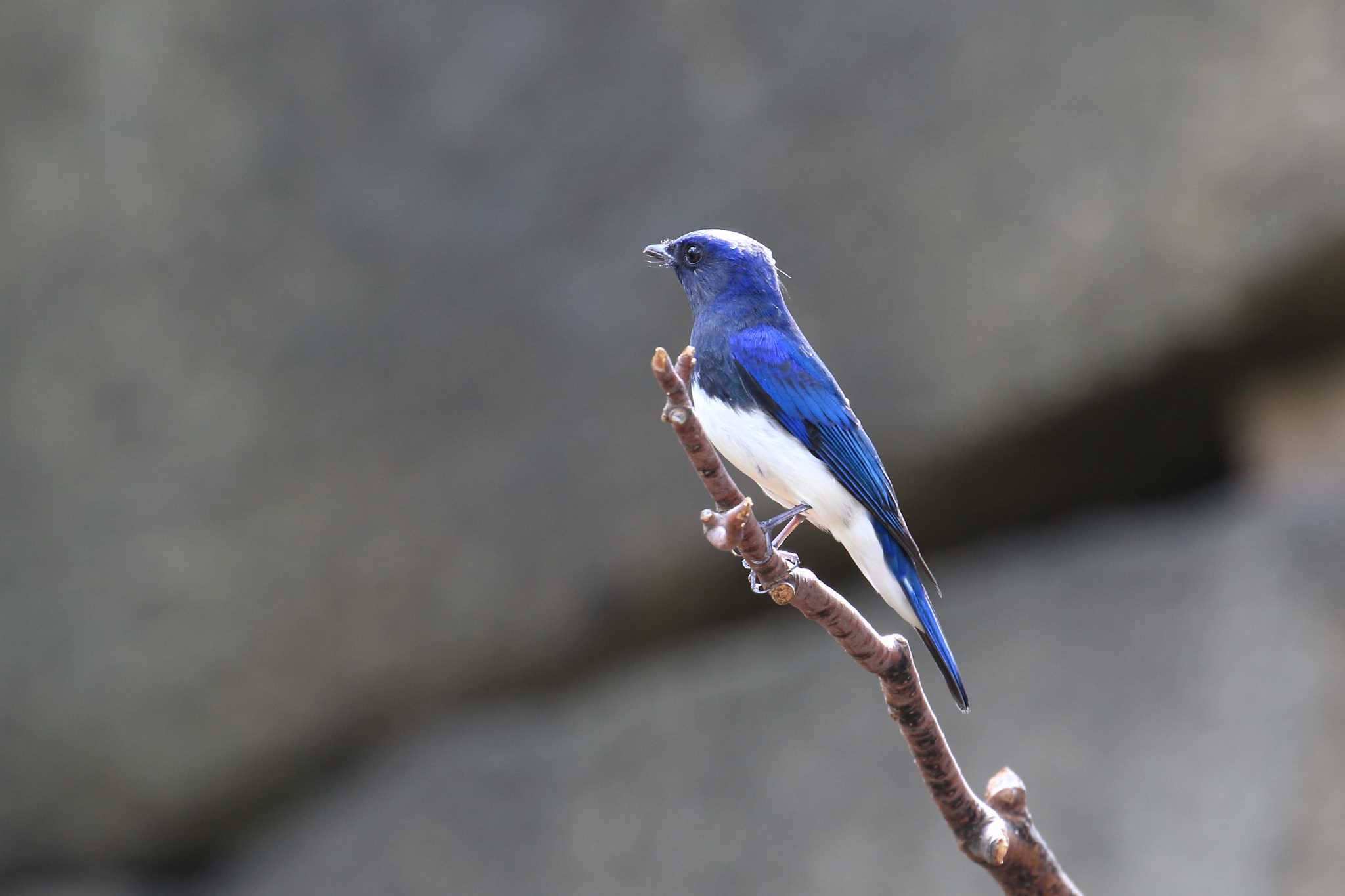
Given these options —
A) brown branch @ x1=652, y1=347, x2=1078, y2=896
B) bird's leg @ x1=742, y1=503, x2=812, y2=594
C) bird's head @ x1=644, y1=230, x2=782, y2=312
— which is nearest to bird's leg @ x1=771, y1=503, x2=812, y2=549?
bird's leg @ x1=742, y1=503, x2=812, y2=594

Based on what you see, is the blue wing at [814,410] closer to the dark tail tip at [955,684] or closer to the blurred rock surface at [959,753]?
the dark tail tip at [955,684]

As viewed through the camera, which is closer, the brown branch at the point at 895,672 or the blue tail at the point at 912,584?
the brown branch at the point at 895,672

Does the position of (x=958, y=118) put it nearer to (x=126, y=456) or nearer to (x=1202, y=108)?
(x=1202, y=108)

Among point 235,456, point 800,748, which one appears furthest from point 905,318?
point 235,456

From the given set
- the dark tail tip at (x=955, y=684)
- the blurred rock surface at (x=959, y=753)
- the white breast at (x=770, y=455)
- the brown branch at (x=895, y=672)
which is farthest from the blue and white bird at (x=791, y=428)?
the blurred rock surface at (x=959, y=753)

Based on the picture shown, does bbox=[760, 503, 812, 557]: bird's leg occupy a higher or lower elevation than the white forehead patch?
lower

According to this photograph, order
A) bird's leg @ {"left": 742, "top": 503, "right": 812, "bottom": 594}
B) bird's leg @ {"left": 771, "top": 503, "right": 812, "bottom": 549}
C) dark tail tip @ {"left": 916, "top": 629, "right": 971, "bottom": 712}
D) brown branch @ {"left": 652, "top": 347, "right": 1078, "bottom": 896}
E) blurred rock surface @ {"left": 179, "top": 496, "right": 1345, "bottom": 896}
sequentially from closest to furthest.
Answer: brown branch @ {"left": 652, "top": 347, "right": 1078, "bottom": 896} < bird's leg @ {"left": 742, "top": 503, "right": 812, "bottom": 594} < dark tail tip @ {"left": 916, "top": 629, "right": 971, "bottom": 712} < bird's leg @ {"left": 771, "top": 503, "right": 812, "bottom": 549} < blurred rock surface @ {"left": 179, "top": 496, "right": 1345, "bottom": 896}

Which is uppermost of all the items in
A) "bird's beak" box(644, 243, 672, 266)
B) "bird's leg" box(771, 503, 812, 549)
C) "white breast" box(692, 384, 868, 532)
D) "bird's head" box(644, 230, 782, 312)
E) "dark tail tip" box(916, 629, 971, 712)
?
"bird's beak" box(644, 243, 672, 266)

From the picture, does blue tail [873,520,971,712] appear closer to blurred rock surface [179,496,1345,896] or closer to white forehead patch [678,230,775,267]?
white forehead patch [678,230,775,267]
